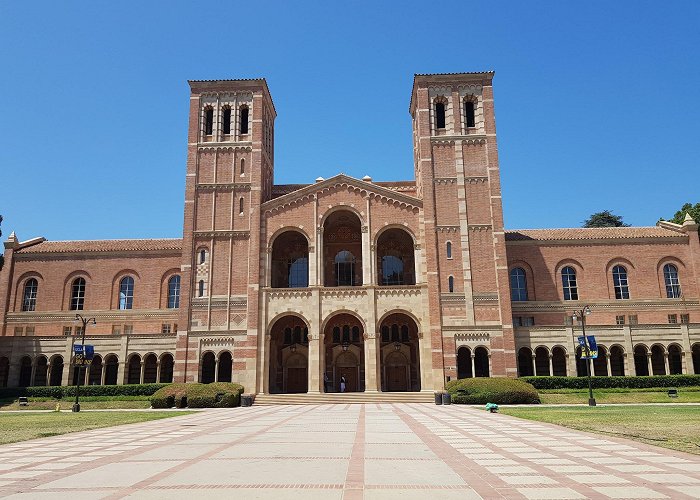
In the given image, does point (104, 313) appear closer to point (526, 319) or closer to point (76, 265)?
point (76, 265)

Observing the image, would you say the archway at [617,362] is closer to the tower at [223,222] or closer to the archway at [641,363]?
the archway at [641,363]

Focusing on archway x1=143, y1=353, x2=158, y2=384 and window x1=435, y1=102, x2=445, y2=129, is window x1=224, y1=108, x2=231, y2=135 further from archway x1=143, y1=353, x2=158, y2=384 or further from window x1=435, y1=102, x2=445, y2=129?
archway x1=143, y1=353, x2=158, y2=384

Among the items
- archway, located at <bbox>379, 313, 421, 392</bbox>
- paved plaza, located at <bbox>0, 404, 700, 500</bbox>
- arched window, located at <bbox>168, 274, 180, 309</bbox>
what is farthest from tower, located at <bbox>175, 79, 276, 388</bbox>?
paved plaza, located at <bbox>0, 404, 700, 500</bbox>

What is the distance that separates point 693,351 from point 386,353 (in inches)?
960

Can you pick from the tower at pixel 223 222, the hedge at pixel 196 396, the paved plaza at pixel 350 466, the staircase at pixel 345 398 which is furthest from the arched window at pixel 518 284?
the paved plaza at pixel 350 466

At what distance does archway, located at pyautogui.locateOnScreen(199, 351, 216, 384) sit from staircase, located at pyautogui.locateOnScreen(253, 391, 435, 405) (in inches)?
221

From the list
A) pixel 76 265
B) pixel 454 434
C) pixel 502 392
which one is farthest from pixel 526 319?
pixel 76 265

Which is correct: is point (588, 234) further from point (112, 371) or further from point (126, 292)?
point (112, 371)

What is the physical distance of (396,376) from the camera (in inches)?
1834

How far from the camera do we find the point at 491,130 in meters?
46.8

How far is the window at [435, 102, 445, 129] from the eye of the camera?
157ft

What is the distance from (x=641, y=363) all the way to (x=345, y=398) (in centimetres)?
2472

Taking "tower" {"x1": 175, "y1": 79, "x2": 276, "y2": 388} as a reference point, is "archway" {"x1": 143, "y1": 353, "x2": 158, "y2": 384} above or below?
below

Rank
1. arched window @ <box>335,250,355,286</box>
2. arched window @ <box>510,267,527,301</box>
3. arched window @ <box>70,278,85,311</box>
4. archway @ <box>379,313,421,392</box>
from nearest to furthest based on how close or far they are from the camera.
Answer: archway @ <box>379,313,421,392</box> → arched window @ <box>335,250,355,286</box> → arched window @ <box>510,267,527,301</box> → arched window @ <box>70,278,85,311</box>
